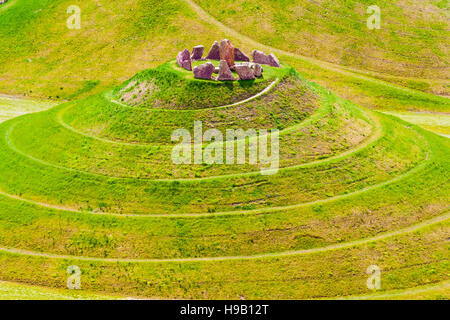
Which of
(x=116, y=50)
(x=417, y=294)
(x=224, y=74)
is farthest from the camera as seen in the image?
(x=116, y=50)

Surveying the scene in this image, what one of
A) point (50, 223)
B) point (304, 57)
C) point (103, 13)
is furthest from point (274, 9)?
point (50, 223)

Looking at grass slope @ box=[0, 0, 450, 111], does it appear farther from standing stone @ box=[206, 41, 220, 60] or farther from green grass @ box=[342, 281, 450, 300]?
green grass @ box=[342, 281, 450, 300]

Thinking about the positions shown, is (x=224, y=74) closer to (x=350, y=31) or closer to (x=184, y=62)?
(x=184, y=62)

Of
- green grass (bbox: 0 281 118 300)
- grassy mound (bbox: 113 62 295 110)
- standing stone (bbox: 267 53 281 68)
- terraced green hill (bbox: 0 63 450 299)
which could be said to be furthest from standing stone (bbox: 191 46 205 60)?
green grass (bbox: 0 281 118 300)

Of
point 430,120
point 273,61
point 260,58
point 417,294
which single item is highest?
point 260,58

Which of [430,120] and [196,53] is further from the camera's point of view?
[430,120]
